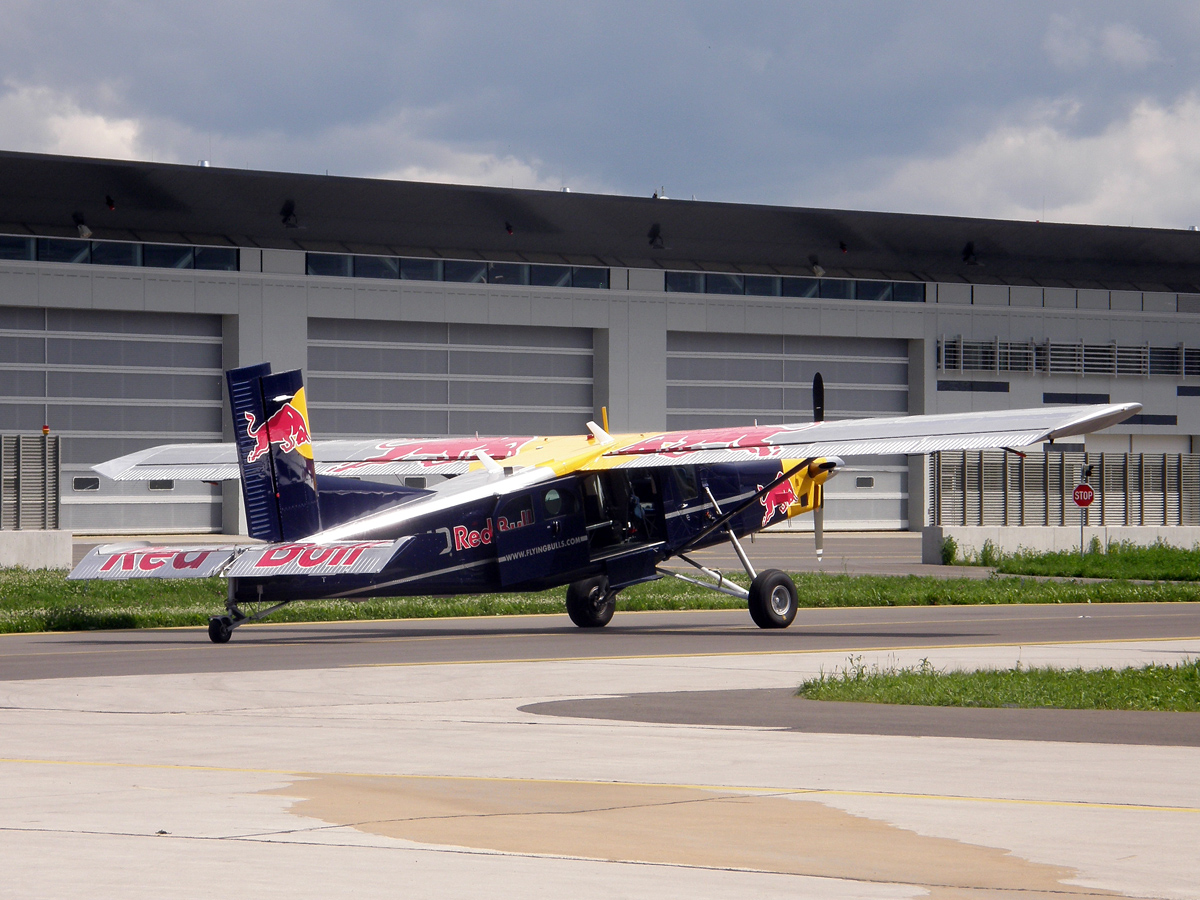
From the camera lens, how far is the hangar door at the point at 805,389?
60.5 meters

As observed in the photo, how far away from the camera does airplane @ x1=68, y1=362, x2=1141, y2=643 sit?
755 inches

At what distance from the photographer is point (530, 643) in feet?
65.2

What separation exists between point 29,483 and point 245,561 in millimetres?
16115

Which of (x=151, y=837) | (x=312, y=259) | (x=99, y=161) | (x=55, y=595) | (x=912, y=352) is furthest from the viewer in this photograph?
(x=912, y=352)

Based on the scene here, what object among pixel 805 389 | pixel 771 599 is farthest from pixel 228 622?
pixel 805 389

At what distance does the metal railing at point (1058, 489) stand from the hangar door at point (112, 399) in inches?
997

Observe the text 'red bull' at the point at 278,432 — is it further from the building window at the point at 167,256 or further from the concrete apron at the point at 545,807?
the building window at the point at 167,256

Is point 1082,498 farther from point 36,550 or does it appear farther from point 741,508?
point 36,550

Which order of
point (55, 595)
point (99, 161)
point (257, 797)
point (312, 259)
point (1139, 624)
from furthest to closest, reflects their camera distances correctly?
point (312, 259), point (99, 161), point (55, 595), point (1139, 624), point (257, 797)

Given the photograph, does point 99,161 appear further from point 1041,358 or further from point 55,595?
point 1041,358

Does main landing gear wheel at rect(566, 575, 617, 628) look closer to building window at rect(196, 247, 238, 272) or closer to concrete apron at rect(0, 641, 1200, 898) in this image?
concrete apron at rect(0, 641, 1200, 898)

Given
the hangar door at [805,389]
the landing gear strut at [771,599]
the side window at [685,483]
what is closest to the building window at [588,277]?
the hangar door at [805,389]

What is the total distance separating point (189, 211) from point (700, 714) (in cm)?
4438

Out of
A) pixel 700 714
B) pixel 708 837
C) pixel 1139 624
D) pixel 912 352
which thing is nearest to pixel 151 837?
pixel 708 837
